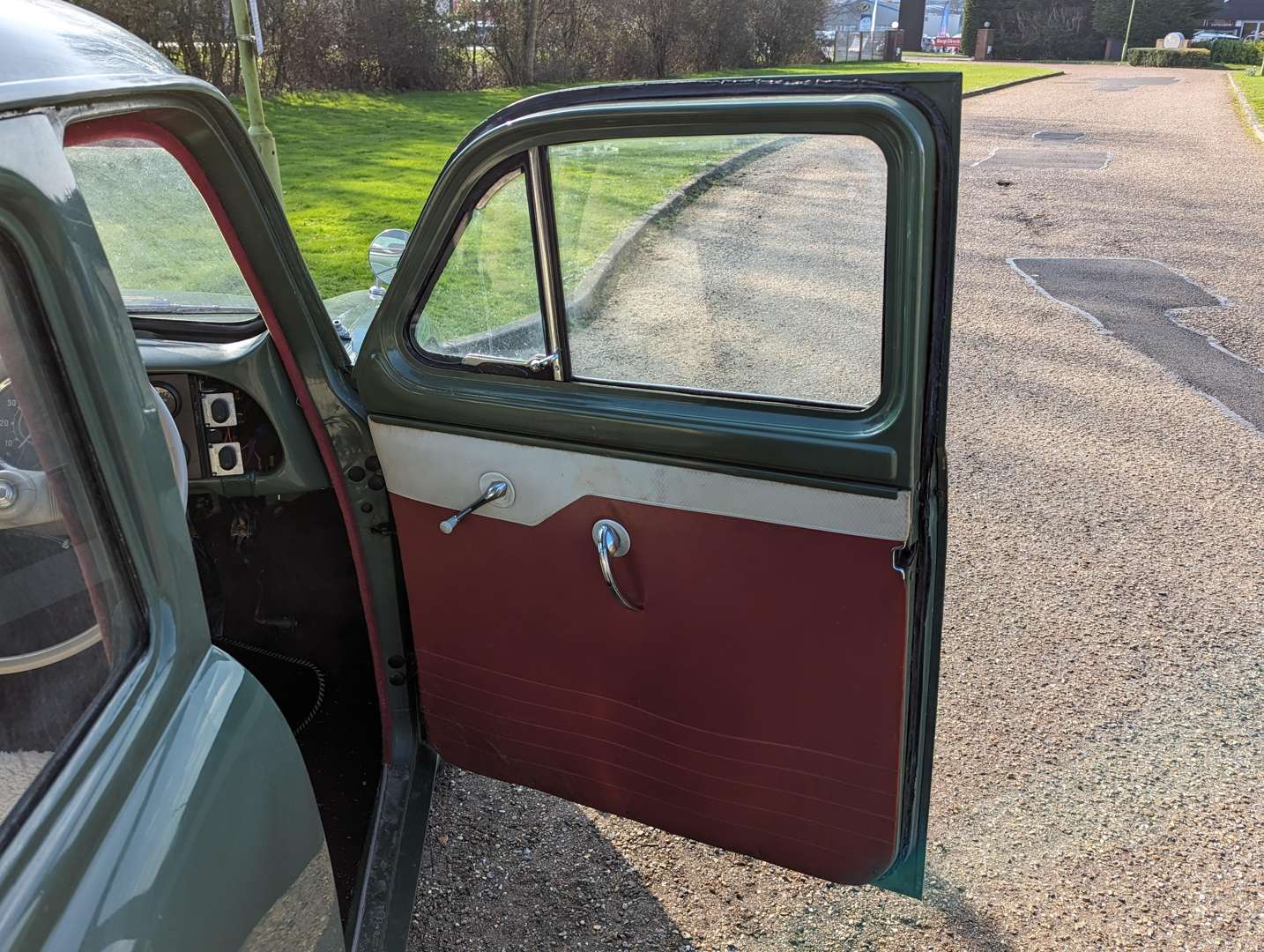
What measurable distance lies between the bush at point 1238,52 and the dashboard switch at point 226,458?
45916mm

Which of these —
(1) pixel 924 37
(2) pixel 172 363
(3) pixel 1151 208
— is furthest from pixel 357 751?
(1) pixel 924 37

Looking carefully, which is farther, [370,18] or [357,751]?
[370,18]

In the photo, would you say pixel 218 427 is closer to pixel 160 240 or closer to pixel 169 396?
pixel 169 396

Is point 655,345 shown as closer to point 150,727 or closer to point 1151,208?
point 150,727

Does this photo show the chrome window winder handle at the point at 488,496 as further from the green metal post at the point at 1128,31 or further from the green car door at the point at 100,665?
the green metal post at the point at 1128,31

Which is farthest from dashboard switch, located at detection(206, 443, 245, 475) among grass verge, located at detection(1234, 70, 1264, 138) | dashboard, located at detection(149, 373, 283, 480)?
grass verge, located at detection(1234, 70, 1264, 138)

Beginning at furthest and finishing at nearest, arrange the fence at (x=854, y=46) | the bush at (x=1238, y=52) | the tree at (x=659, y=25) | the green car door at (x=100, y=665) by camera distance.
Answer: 1. the bush at (x=1238, y=52)
2. the fence at (x=854, y=46)
3. the tree at (x=659, y=25)
4. the green car door at (x=100, y=665)

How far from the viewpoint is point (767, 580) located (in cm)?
190

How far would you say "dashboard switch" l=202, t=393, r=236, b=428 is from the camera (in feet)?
7.53

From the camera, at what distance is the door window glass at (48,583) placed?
113 cm

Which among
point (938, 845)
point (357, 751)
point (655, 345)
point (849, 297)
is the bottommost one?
point (938, 845)

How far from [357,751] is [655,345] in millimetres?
1514

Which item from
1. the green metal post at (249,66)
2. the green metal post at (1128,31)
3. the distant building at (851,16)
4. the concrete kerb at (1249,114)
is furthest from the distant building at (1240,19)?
the green metal post at (249,66)

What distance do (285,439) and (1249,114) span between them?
75.9 feet
